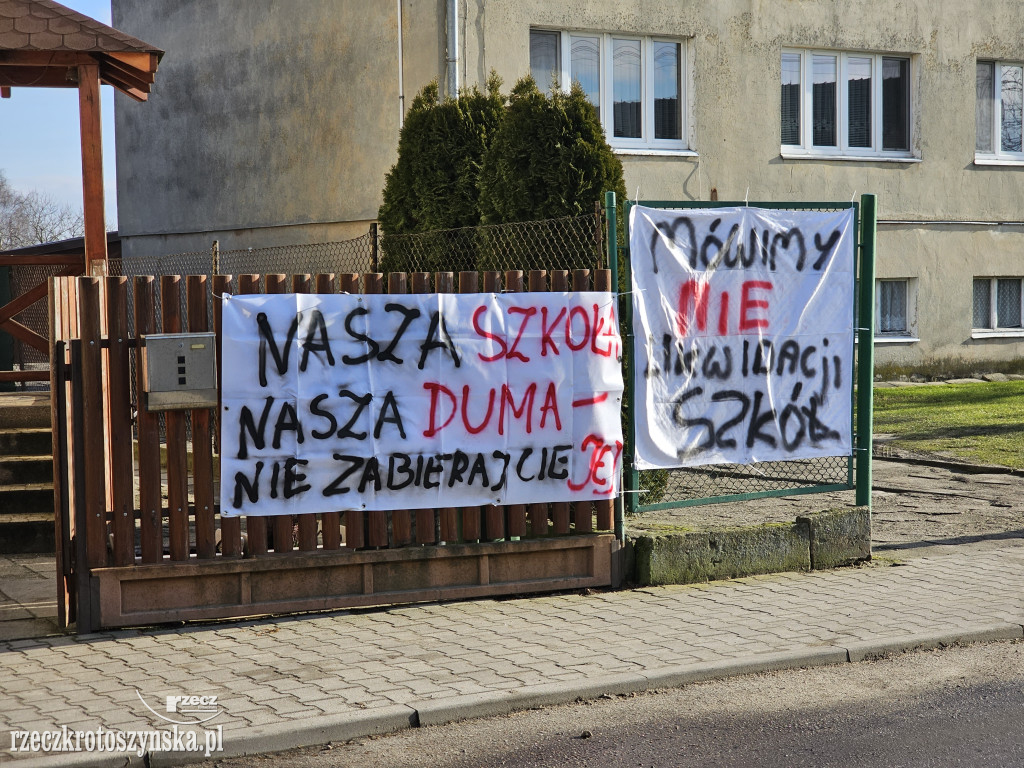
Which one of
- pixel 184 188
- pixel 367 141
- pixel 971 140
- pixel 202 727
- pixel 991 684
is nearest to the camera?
pixel 202 727

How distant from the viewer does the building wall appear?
17.1 m

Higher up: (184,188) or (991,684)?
(184,188)

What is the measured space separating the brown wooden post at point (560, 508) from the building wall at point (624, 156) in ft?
32.3

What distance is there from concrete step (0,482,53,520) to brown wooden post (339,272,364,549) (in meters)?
2.97

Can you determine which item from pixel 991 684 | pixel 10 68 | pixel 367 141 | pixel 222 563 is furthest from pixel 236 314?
pixel 367 141

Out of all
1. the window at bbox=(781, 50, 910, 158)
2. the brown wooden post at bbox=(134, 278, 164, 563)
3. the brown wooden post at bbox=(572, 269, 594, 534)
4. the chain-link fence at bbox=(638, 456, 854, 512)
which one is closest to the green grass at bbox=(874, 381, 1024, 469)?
the chain-link fence at bbox=(638, 456, 854, 512)

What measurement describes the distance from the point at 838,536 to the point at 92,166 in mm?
5997

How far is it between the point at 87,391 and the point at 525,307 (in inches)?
98.2

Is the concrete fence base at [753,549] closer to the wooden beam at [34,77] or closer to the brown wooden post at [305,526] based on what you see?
the brown wooden post at [305,526]

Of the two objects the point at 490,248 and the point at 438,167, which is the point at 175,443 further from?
the point at 438,167

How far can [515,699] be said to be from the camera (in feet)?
17.0

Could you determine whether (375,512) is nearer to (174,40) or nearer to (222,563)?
(222,563)

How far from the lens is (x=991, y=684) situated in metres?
5.51

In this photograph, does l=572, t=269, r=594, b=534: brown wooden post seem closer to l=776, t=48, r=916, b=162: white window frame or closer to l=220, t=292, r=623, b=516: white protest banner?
l=220, t=292, r=623, b=516: white protest banner
